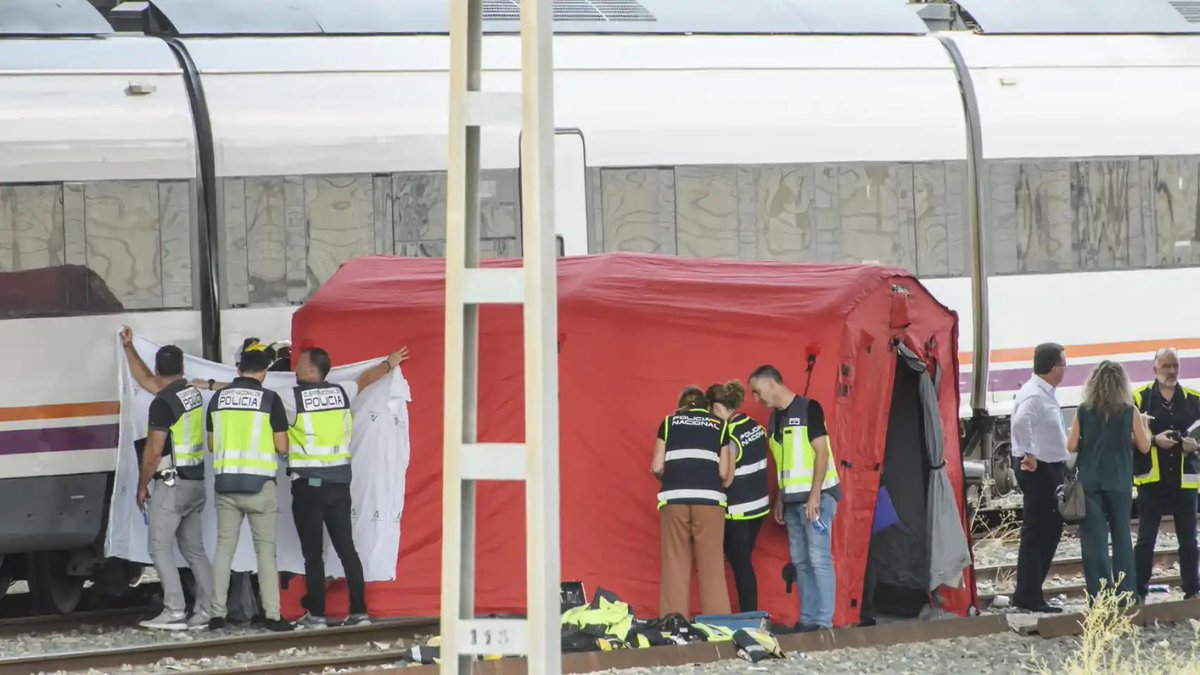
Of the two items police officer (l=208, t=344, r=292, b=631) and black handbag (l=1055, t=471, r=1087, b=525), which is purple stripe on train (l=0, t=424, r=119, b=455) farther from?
black handbag (l=1055, t=471, r=1087, b=525)

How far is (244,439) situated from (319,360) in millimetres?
618

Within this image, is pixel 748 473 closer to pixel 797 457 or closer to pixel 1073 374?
pixel 797 457

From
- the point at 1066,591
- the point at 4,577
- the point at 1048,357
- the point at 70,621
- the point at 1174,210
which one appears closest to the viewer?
the point at 1048,357

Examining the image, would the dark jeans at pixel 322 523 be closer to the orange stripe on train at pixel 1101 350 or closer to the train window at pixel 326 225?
the train window at pixel 326 225

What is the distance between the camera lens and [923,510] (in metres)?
11.6

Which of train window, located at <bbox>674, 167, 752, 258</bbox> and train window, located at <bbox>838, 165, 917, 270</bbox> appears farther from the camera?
train window, located at <bbox>838, 165, 917, 270</bbox>

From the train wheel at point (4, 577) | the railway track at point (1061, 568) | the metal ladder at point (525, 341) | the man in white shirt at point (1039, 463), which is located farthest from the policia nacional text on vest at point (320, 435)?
the metal ladder at point (525, 341)

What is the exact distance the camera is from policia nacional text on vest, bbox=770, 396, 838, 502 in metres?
10.7

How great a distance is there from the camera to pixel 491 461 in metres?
5.37

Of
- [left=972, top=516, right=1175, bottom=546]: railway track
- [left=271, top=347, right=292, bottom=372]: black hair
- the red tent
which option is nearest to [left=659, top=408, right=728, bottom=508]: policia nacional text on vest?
the red tent

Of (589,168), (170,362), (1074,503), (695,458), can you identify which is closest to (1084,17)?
(589,168)

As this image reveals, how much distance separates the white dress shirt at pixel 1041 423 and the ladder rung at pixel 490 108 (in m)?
6.99

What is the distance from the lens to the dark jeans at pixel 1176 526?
38.8 ft

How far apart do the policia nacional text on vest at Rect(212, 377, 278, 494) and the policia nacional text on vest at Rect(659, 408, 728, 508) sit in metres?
2.34
